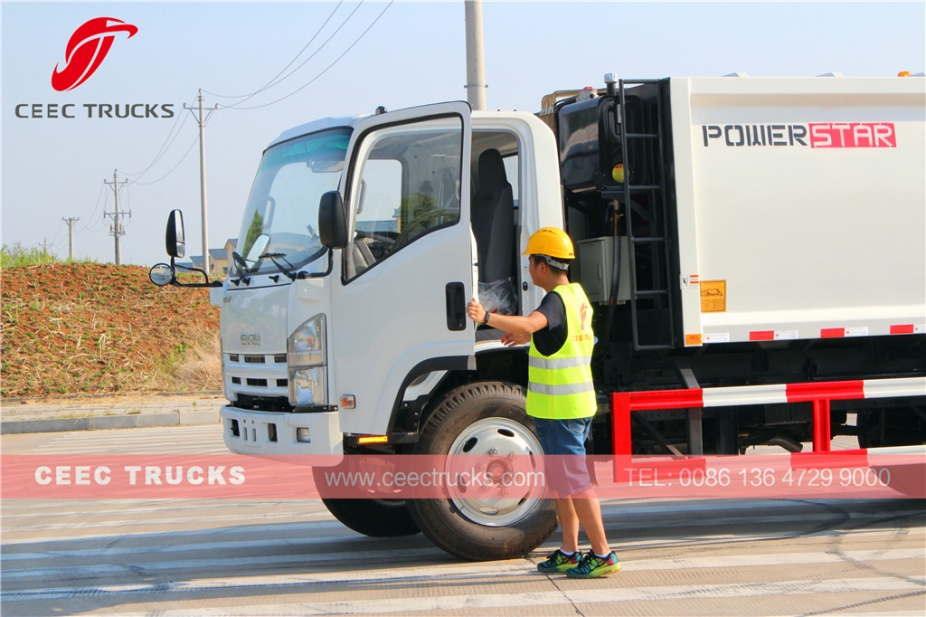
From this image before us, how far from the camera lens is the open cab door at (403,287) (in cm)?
554

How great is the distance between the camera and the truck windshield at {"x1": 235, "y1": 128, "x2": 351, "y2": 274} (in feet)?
19.1

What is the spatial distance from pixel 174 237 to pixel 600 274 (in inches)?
118

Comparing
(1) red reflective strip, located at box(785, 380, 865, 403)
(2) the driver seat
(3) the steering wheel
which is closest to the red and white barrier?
(1) red reflective strip, located at box(785, 380, 865, 403)

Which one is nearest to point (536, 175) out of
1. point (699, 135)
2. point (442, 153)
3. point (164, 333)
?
point (442, 153)

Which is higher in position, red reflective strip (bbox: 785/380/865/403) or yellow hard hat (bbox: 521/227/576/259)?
yellow hard hat (bbox: 521/227/576/259)

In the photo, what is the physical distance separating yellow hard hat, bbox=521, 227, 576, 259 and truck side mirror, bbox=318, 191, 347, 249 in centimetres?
108

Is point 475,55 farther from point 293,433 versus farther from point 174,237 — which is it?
point 293,433

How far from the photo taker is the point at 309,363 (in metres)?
5.55

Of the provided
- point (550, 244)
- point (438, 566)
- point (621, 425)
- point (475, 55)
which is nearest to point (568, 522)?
point (621, 425)

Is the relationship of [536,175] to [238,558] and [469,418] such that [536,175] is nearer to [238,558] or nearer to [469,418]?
[469,418]

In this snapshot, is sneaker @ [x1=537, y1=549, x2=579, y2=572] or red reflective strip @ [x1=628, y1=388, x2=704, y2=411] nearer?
sneaker @ [x1=537, y1=549, x2=579, y2=572]

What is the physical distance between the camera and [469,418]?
18.4 feet

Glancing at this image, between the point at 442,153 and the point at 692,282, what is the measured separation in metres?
1.85

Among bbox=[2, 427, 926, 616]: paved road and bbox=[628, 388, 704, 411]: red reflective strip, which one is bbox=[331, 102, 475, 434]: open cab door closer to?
bbox=[2, 427, 926, 616]: paved road
